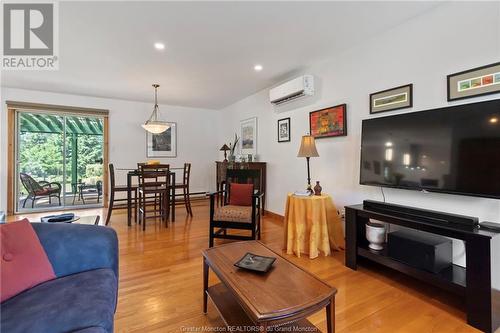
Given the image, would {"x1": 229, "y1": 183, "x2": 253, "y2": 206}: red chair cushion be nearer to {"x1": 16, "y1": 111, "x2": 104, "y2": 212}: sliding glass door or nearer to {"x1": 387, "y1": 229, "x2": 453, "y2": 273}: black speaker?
{"x1": 387, "y1": 229, "x2": 453, "y2": 273}: black speaker

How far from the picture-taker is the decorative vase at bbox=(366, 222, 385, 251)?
Answer: 2254 mm

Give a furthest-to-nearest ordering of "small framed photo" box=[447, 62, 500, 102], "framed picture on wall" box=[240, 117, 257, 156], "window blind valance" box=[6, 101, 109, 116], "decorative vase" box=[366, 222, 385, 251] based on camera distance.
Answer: "framed picture on wall" box=[240, 117, 257, 156] → "window blind valance" box=[6, 101, 109, 116] → "decorative vase" box=[366, 222, 385, 251] → "small framed photo" box=[447, 62, 500, 102]

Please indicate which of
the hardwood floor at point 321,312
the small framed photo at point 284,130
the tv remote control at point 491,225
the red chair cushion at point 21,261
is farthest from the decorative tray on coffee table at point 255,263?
the small framed photo at point 284,130

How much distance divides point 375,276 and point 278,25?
2.60 metres

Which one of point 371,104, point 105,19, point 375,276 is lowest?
point 375,276

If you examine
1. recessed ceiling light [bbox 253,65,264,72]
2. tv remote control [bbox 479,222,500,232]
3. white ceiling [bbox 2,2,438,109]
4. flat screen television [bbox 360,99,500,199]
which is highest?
recessed ceiling light [bbox 253,65,264,72]

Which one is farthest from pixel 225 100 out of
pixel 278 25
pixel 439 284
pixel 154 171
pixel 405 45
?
pixel 439 284

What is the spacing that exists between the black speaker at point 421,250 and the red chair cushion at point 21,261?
2.46 m

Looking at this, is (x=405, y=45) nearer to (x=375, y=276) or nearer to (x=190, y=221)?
(x=375, y=276)

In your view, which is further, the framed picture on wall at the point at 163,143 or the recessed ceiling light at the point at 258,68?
the framed picture on wall at the point at 163,143

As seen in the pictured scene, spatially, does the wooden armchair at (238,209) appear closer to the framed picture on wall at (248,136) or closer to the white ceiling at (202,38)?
the framed picture on wall at (248,136)

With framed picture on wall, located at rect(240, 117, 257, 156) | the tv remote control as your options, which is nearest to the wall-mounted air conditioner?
framed picture on wall, located at rect(240, 117, 257, 156)

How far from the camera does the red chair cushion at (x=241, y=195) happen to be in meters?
3.17

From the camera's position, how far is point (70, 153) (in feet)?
16.5
